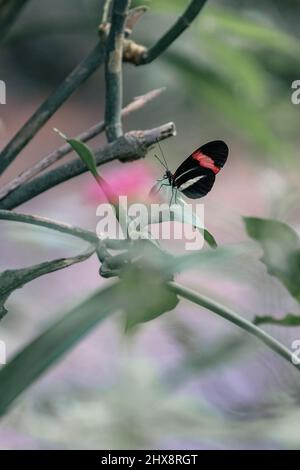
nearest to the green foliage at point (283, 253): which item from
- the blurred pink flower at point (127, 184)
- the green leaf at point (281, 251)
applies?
the green leaf at point (281, 251)

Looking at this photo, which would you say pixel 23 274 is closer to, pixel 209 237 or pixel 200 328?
pixel 209 237

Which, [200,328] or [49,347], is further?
[200,328]

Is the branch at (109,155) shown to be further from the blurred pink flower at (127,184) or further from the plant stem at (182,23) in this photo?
the blurred pink flower at (127,184)

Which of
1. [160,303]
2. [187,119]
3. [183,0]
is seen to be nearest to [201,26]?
[183,0]

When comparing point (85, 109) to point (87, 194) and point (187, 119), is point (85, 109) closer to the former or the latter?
point (187, 119)

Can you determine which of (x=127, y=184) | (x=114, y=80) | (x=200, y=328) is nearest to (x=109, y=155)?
(x=114, y=80)

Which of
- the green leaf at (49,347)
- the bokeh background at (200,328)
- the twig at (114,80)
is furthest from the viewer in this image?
the bokeh background at (200,328)
